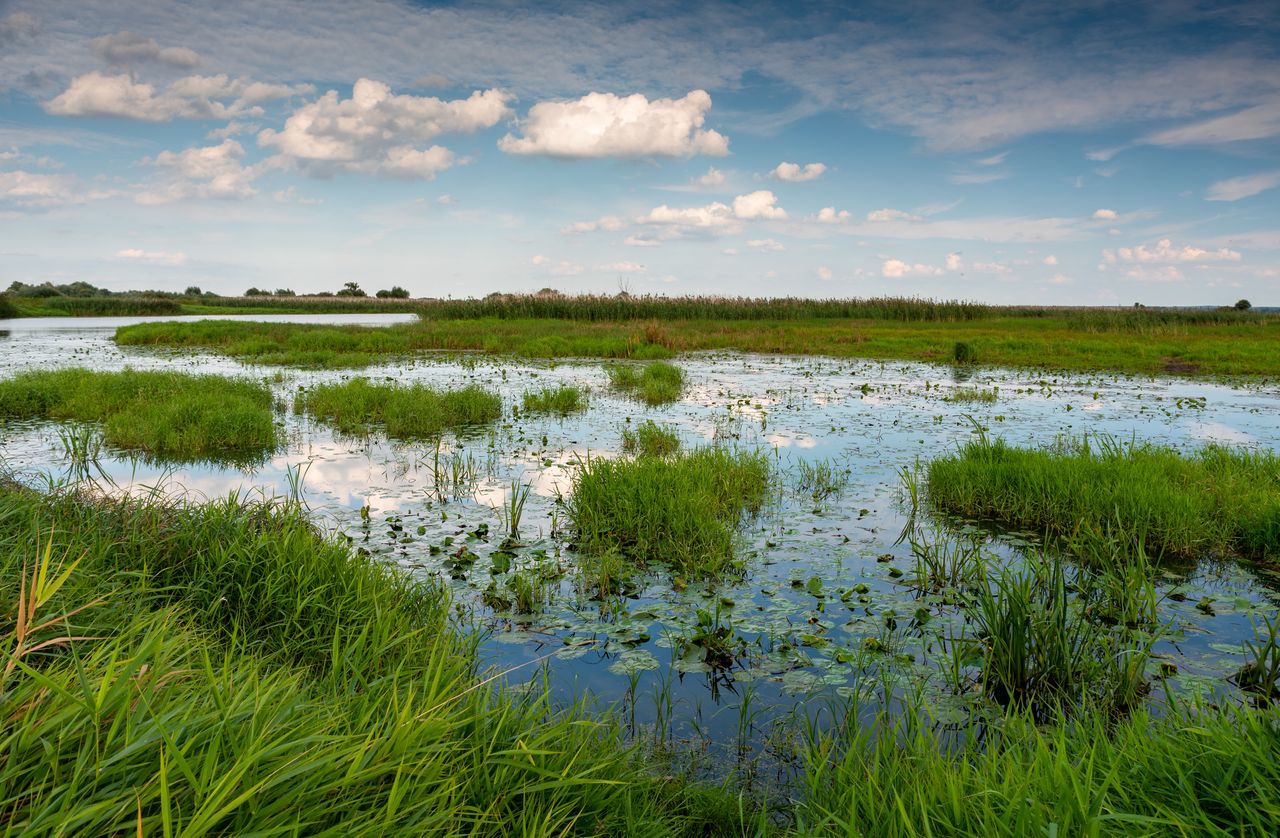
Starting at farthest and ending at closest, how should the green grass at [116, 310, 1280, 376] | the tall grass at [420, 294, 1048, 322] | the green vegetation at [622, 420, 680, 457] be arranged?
1. the tall grass at [420, 294, 1048, 322]
2. the green grass at [116, 310, 1280, 376]
3. the green vegetation at [622, 420, 680, 457]

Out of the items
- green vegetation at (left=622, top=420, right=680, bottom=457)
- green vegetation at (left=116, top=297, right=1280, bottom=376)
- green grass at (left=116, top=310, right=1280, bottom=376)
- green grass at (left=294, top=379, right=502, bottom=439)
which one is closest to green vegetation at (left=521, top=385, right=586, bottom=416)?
green grass at (left=294, top=379, right=502, bottom=439)

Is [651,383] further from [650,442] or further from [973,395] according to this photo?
[973,395]

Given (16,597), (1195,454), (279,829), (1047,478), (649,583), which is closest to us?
(279,829)

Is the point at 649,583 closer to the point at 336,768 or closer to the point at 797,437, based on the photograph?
the point at 336,768

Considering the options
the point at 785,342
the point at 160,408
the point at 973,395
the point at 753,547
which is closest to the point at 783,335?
the point at 785,342

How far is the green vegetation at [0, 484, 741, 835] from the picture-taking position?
2.06 m

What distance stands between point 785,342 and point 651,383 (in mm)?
17838

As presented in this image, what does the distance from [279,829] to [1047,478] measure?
360 inches

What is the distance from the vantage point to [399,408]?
1454 centimetres

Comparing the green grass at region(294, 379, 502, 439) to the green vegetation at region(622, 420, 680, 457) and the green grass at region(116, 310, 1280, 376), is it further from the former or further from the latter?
the green grass at region(116, 310, 1280, 376)

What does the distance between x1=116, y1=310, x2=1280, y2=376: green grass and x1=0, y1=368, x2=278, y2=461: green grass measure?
9117 mm

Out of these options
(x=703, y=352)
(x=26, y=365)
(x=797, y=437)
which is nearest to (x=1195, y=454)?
(x=797, y=437)

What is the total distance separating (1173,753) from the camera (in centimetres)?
317

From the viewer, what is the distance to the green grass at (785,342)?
26938 mm
